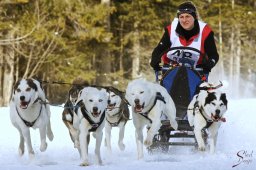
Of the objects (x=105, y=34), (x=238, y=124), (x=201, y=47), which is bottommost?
(x=238, y=124)

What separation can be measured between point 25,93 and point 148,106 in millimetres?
1441

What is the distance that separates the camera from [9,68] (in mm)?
25672

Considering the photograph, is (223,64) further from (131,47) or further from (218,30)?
(131,47)

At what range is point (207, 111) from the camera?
7359 millimetres

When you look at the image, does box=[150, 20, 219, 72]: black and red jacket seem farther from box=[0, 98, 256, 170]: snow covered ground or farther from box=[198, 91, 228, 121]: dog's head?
box=[0, 98, 256, 170]: snow covered ground

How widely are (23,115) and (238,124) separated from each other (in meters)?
5.28

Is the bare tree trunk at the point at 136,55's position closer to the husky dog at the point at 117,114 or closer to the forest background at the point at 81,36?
the forest background at the point at 81,36

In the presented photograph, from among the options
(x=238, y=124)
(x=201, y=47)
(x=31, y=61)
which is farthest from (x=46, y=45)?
(x=201, y=47)

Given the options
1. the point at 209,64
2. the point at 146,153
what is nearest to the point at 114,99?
the point at 146,153

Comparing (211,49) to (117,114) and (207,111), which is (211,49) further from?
(117,114)

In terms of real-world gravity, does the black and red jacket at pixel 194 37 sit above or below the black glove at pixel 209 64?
above

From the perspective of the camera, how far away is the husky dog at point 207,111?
7238 millimetres

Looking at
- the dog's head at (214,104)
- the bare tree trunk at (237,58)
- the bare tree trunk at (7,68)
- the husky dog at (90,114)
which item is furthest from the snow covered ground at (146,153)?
the bare tree trunk at (237,58)

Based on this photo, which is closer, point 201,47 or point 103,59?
point 201,47
